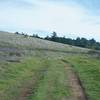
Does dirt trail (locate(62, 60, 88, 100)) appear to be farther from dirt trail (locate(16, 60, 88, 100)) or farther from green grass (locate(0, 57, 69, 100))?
green grass (locate(0, 57, 69, 100))

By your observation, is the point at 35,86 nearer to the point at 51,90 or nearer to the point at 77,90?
the point at 51,90

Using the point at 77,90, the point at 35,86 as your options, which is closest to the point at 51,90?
the point at 77,90

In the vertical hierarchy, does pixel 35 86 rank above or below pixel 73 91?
below

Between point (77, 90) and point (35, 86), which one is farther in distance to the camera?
point (35, 86)

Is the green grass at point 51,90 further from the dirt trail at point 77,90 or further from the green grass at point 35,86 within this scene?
the dirt trail at point 77,90

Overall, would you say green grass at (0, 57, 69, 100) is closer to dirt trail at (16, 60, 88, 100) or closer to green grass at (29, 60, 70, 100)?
green grass at (29, 60, 70, 100)

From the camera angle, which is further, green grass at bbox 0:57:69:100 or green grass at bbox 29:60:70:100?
green grass at bbox 0:57:69:100

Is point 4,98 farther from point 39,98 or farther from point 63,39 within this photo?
point 63,39

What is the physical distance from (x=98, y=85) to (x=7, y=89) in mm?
5535

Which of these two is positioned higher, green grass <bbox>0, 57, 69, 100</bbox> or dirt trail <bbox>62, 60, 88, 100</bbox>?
dirt trail <bbox>62, 60, 88, 100</bbox>

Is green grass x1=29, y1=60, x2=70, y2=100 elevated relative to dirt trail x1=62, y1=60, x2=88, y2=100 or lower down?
lower down

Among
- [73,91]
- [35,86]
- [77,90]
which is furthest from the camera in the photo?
[35,86]

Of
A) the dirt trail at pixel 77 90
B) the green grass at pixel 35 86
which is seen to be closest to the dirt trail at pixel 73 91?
the dirt trail at pixel 77 90

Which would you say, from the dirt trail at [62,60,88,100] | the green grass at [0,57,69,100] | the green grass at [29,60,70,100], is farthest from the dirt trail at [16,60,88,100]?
the green grass at [29,60,70,100]
